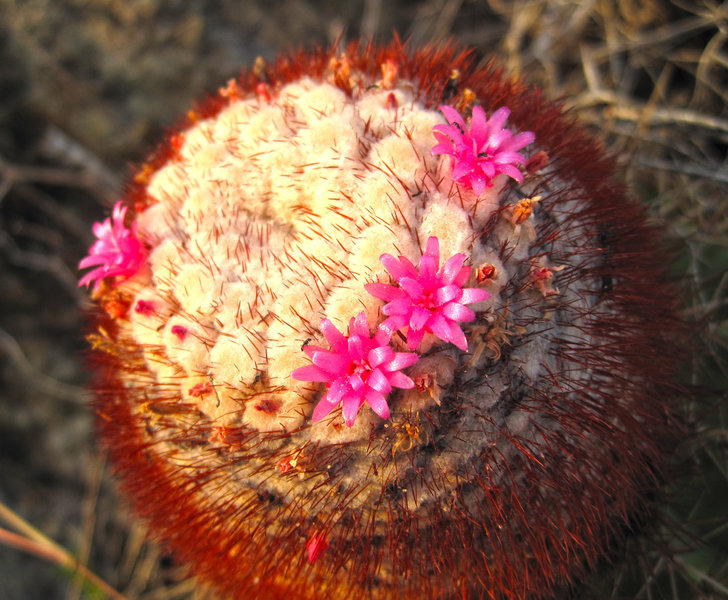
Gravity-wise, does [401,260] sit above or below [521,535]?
above

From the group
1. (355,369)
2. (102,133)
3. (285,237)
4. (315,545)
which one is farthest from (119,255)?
(102,133)

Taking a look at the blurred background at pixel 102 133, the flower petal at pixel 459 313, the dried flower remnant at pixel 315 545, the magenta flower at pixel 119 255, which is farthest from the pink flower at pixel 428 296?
the blurred background at pixel 102 133

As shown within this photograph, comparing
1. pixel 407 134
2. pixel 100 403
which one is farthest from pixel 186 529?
Answer: pixel 407 134

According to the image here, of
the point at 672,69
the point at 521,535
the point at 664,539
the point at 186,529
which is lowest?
the point at 664,539

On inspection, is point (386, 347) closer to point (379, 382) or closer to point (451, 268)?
point (379, 382)

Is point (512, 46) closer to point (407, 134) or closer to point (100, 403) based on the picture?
point (407, 134)

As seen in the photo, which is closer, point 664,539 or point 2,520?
point 664,539

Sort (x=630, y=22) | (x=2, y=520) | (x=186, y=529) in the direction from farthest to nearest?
1. (x=630, y=22)
2. (x=2, y=520)
3. (x=186, y=529)
